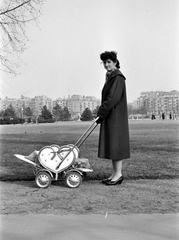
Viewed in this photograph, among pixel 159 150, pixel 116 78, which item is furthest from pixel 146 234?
pixel 159 150

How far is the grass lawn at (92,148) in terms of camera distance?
604 centimetres

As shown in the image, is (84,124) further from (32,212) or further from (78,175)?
(32,212)

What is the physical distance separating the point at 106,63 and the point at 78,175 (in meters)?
1.50

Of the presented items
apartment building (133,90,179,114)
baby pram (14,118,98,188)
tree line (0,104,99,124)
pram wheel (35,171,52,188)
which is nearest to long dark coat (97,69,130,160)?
baby pram (14,118,98,188)

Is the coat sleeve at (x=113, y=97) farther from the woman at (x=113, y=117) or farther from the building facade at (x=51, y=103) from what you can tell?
the building facade at (x=51, y=103)

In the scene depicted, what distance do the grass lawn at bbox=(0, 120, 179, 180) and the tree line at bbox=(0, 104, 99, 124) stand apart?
0.49ft

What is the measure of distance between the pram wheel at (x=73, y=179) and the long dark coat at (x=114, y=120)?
A: 448mm

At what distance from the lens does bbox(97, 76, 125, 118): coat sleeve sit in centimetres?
488

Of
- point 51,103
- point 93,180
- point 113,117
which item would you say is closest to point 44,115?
point 51,103

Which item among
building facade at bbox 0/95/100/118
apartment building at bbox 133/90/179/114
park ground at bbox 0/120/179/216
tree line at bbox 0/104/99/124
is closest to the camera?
park ground at bbox 0/120/179/216

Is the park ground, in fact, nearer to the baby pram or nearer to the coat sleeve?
the baby pram

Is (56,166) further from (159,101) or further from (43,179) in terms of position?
(159,101)

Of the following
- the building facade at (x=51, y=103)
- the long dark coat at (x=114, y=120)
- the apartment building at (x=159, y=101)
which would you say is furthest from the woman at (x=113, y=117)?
the apartment building at (x=159, y=101)

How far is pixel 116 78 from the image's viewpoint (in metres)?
4.93
